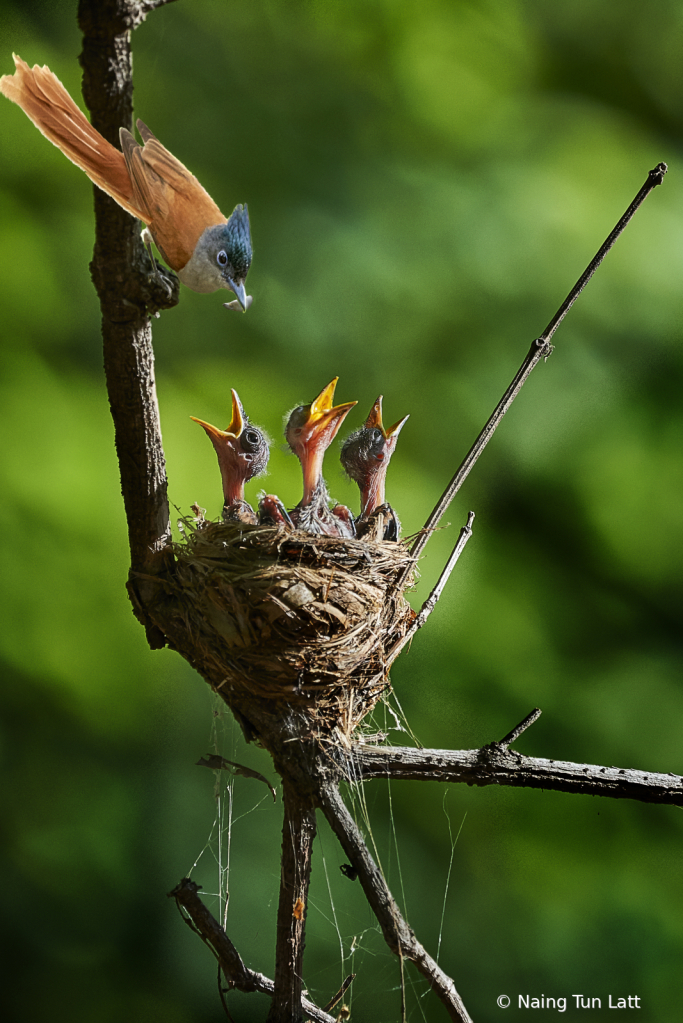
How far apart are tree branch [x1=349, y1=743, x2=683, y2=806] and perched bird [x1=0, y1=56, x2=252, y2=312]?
63cm

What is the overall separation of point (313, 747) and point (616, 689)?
1.10 m

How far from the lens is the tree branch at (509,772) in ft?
3.74

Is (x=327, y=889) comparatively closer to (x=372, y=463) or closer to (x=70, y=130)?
(x=372, y=463)

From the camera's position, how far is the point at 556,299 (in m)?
2.09

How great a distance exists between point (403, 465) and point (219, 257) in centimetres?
98

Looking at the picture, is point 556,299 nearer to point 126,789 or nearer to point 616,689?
point 616,689

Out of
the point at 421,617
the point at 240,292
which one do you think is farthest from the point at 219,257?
the point at 421,617

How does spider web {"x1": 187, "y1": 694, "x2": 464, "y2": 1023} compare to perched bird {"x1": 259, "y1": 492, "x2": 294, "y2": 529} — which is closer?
perched bird {"x1": 259, "y1": 492, "x2": 294, "y2": 529}

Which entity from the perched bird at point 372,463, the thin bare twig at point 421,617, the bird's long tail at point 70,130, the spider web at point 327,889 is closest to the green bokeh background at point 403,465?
the spider web at point 327,889

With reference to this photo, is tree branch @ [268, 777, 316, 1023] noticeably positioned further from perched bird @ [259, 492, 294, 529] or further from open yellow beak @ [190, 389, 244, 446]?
open yellow beak @ [190, 389, 244, 446]

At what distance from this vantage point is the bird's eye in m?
1.42

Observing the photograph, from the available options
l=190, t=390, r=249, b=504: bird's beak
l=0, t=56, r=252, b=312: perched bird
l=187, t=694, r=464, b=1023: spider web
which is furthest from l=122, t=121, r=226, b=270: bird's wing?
l=187, t=694, r=464, b=1023: spider web

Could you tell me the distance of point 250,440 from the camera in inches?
55.9

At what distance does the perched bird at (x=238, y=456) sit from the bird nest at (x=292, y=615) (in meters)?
0.13
